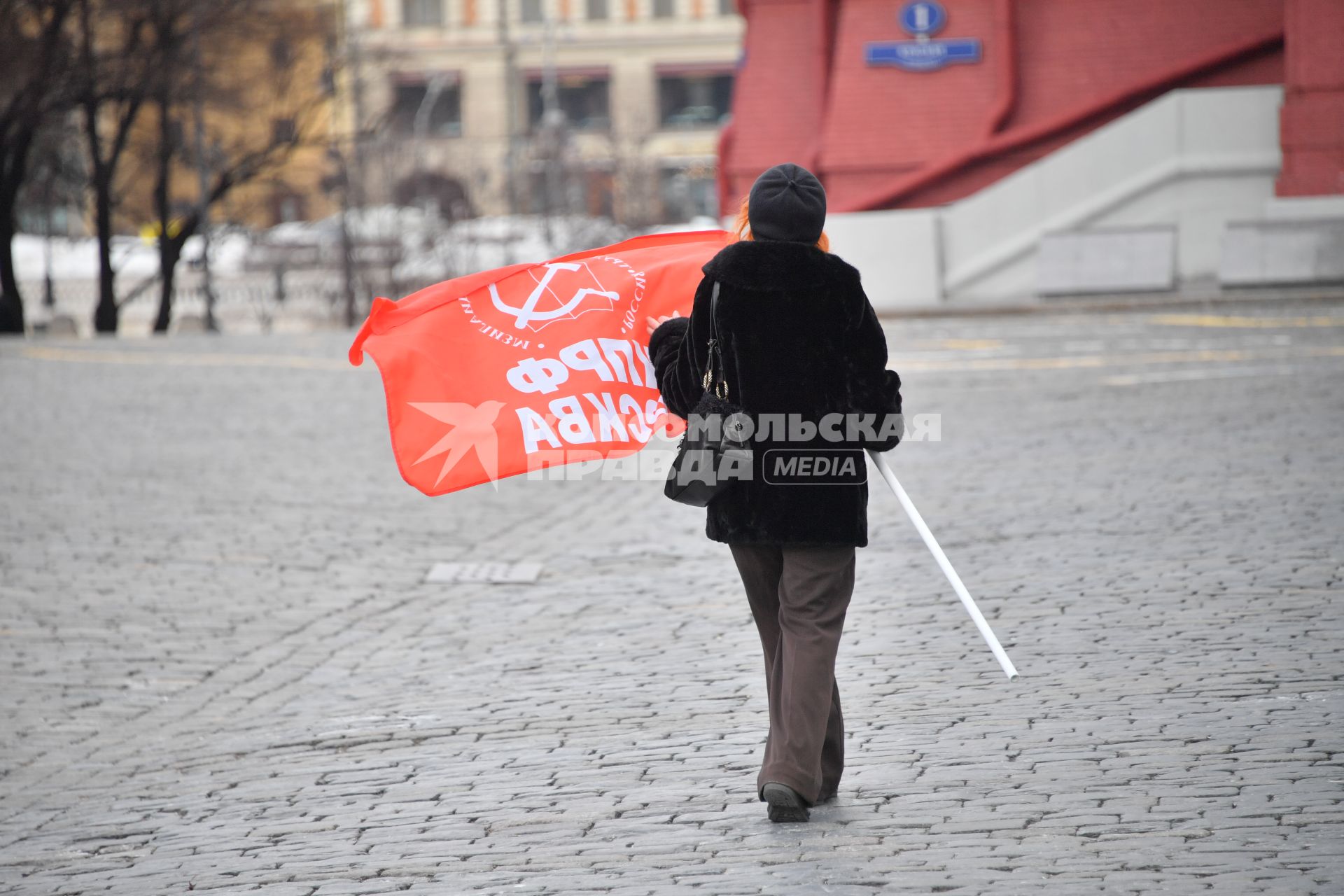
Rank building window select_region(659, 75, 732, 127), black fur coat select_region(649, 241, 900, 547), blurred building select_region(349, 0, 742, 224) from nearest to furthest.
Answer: black fur coat select_region(649, 241, 900, 547), blurred building select_region(349, 0, 742, 224), building window select_region(659, 75, 732, 127)

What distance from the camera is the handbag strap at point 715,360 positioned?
16.3ft

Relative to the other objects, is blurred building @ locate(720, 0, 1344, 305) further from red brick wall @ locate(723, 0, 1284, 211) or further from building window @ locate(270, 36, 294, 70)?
building window @ locate(270, 36, 294, 70)

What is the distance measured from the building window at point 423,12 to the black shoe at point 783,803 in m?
76.7

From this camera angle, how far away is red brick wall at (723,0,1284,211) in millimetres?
27453

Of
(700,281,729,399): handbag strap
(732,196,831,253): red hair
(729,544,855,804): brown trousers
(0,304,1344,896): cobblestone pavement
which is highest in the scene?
(732,196,831,253): red hair

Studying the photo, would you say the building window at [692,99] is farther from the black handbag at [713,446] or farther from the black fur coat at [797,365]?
the black fur coat at [797,365]

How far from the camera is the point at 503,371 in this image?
5871 millimetres

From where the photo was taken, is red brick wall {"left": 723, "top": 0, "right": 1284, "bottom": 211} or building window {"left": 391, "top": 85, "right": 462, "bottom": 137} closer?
red brick wall {"left": 723, "top": 0, "right": 1284, "bottom": 211}

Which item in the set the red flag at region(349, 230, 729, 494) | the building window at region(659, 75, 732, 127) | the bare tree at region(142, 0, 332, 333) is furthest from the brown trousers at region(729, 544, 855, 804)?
the building window at region(659, 75, 732, 127)

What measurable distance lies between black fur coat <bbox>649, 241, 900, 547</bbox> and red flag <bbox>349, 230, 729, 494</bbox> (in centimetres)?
89

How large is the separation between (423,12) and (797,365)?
76985mm

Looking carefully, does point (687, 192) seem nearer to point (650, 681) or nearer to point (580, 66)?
point (580, 66)

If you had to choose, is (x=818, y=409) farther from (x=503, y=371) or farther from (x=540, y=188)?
(x=540, y=188)

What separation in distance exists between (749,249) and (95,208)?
32495mm
